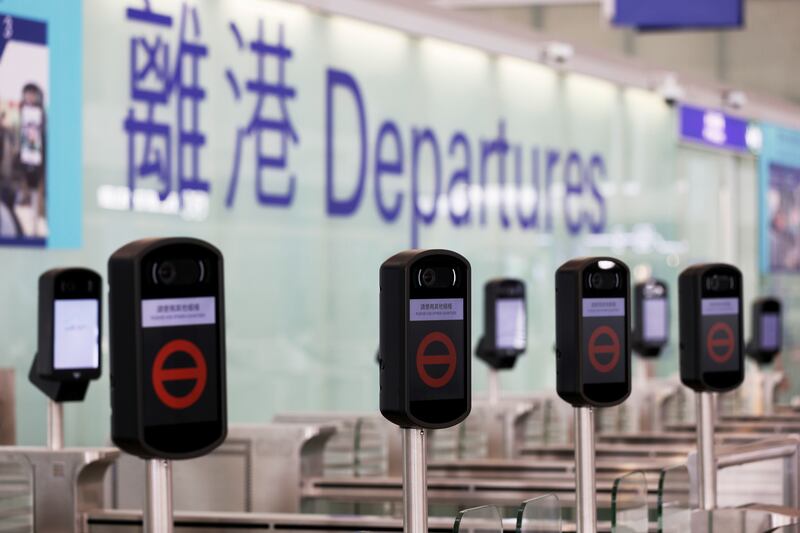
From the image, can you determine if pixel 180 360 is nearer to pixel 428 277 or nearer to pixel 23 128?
pixel 428 277

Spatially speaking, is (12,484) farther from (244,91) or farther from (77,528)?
(244,91)

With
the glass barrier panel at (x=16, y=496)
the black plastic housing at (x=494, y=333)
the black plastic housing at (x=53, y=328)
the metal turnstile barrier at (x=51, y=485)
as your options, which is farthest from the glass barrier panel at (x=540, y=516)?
the black plastic housing at (x=494, y=333)

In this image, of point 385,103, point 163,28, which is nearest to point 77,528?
point 163,28

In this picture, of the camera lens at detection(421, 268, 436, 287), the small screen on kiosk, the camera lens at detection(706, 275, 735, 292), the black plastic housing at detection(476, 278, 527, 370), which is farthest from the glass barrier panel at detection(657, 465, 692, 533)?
the small screen on kiosk

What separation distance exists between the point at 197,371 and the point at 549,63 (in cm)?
985

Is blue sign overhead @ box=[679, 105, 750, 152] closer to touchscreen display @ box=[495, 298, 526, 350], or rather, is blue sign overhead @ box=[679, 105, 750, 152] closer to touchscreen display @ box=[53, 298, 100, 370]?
touchscreen display @ box=[495, 298, 526, 350]

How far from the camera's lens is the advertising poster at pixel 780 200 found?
56.7 feet

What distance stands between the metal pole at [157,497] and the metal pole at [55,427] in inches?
108

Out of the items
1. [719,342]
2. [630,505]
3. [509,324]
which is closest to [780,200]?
[509,324]

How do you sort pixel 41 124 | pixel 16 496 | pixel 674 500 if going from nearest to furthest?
1. pixel 674 500
2. pixel 16 496
3. pixel 41 124

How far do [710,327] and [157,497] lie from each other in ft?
7.35

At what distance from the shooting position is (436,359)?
329 cm

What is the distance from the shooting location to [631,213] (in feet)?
46.2

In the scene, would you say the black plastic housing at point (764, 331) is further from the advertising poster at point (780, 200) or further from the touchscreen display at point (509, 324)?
the advertising poster at point (780, 200)
